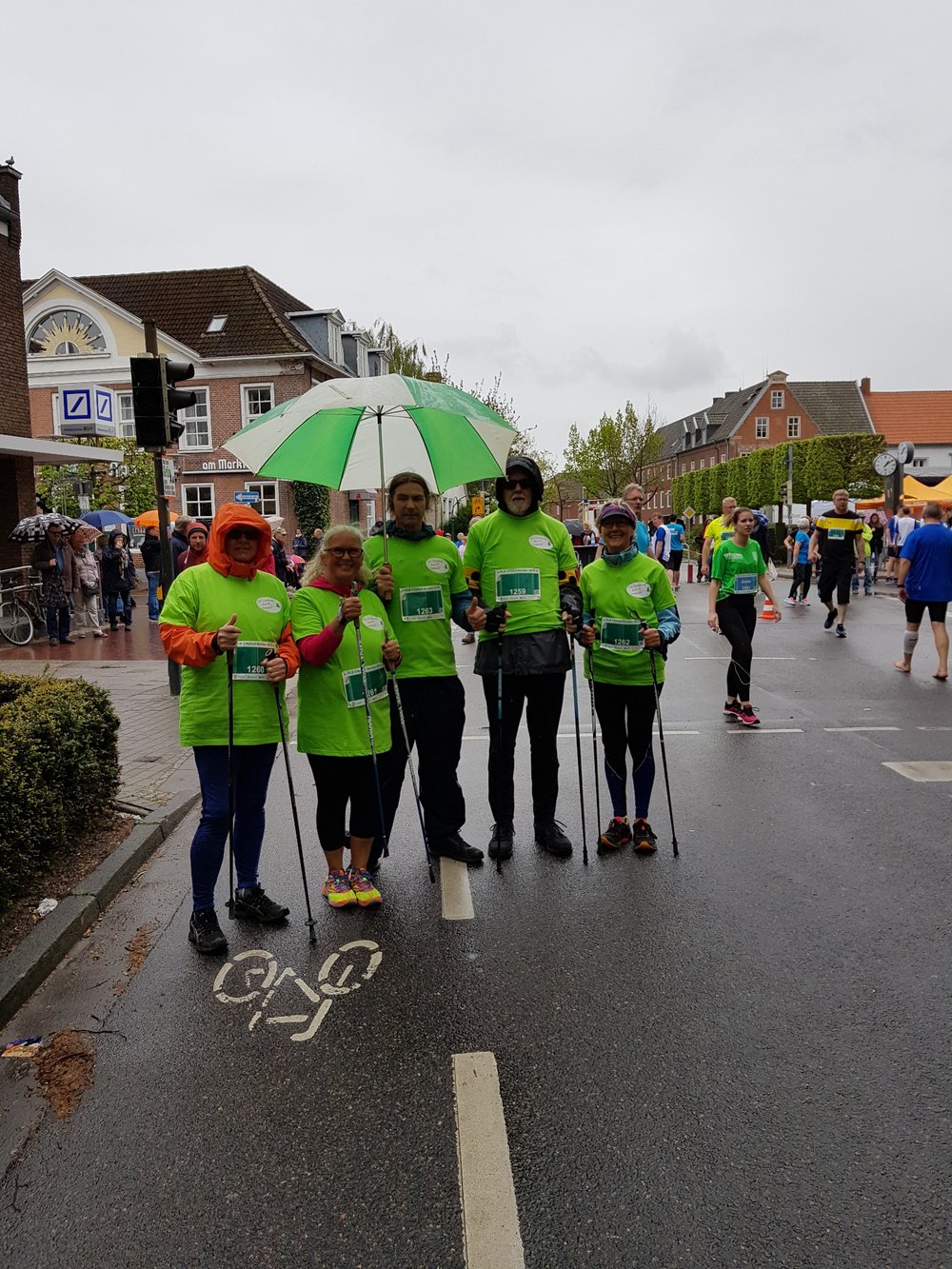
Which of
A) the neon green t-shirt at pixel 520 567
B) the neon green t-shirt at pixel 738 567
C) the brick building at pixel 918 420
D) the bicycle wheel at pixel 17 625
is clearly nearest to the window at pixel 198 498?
the bicycle wheel at pixel 17 625

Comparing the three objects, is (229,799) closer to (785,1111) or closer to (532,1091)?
(532,1091)

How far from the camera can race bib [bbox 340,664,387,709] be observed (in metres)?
4.42

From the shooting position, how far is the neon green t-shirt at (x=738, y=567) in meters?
8.51

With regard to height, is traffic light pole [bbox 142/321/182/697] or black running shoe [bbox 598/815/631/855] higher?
traffic light pole [bbox 142/321/182/697]

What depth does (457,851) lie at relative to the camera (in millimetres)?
5137

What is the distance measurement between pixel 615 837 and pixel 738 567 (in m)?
3.95

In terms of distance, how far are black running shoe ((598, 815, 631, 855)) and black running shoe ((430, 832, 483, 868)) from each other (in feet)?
2.18

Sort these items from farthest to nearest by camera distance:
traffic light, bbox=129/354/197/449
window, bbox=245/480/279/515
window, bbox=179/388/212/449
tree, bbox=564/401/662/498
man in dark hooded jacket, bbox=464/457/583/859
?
tree, bbox=564/401/662/498 < window, bbox=179/388/212/449 < window, bbox=245/480/279/515 < traffic light, bbox=129/354/197/449 < man in dark hooded jacket, bbox=464/457/583/859

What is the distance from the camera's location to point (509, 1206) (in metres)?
2.47

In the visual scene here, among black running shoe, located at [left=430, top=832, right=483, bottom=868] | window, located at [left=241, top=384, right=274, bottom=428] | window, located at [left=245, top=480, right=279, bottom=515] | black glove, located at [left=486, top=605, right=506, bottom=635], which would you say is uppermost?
window, located at [left=241, top=384, right=274, bottom=428]

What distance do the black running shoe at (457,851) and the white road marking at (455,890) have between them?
0.03m

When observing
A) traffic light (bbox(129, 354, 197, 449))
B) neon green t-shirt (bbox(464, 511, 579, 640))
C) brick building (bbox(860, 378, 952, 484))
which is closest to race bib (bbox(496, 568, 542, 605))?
neon green t-shirt (bbox(464, 511, 579, 640))

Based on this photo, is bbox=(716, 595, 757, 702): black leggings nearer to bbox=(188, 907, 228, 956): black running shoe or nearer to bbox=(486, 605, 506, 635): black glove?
bbox=(486, 605, 506, 635): black glove

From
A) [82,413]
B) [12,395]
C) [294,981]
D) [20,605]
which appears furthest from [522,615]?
[82,413]
